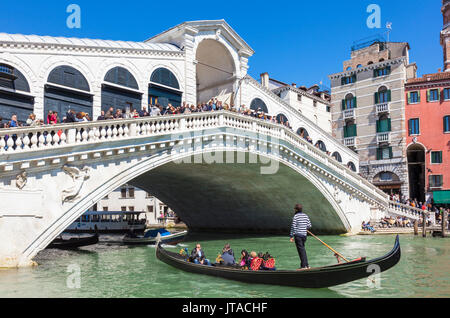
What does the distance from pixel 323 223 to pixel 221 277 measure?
38.1 ft

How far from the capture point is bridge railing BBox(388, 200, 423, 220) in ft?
63.0

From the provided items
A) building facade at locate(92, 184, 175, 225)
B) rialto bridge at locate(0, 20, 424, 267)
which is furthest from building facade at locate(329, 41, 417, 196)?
building facade at locate(92, 184, 175, 225)

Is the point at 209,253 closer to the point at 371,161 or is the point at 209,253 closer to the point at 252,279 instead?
the point at 252,279

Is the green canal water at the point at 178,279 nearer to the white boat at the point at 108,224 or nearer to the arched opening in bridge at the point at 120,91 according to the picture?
the arched opening in bridge at the point at 120,91

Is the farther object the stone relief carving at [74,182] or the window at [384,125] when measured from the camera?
the window at [384,125]

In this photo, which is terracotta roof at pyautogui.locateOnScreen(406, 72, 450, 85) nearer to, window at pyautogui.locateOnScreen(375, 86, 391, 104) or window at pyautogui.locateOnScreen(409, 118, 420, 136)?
window at pyautogui.locateOnScreen(375, 86, 391, 104)

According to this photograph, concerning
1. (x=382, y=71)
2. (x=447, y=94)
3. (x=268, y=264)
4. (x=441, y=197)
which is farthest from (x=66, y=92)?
(x=447, y=94)

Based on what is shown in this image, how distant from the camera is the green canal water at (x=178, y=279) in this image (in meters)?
7.11

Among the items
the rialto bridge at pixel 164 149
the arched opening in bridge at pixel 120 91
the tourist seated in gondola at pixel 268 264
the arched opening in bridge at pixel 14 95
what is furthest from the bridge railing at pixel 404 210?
the arched opening in bridge at pixel 14 95

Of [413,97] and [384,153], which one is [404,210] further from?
[413,97]

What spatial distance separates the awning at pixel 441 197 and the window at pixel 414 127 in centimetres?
369

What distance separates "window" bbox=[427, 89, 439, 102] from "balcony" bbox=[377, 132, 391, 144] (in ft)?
9.94

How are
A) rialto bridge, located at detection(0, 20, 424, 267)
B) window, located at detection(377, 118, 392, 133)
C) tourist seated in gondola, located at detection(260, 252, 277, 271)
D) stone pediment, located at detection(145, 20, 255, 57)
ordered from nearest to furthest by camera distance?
tourist seated in gondola, located at detection(260, 252, 277, 271), rialto bridge, located at detection(0, 20, 424, 267), stone pediment, located at detection(145, 20, 255, 57), window, located at detection(377, 118, 392, 133)

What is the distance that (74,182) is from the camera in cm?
940
